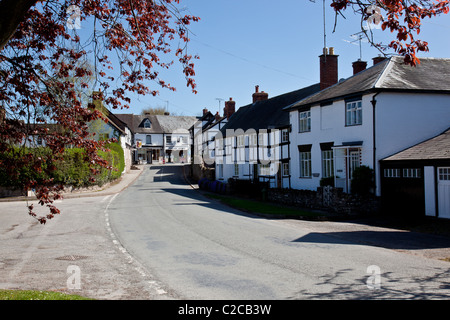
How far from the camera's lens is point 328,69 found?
3034 cm

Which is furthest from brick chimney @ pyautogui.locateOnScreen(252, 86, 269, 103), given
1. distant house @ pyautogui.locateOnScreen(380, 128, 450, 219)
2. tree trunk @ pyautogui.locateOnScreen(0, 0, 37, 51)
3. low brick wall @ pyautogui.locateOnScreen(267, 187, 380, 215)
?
tree trunk @ pyautogui.locateOnScreen(0, 0, 37, 51)

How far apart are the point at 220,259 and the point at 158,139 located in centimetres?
7226

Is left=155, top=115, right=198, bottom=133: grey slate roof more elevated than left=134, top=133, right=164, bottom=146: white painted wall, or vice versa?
left=155, top=115, right=198, bottom=133: grey slate roof

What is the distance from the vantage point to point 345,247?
40.4ft

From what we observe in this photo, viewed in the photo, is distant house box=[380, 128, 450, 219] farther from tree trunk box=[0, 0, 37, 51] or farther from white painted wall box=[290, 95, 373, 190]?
tree trunk box=[0, 0, 37, 51]

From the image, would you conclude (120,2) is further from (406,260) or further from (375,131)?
(375,131)

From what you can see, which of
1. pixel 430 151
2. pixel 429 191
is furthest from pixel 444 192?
pixel 430 151

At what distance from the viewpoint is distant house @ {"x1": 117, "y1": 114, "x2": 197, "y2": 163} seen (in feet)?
263

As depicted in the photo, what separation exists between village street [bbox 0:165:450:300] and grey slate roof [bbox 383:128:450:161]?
174 inches

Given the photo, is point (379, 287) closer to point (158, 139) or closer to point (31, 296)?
point (31, 296)

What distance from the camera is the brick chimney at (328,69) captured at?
30.3 m

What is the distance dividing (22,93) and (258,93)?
130ft

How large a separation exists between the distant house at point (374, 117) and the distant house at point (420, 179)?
70 cm
